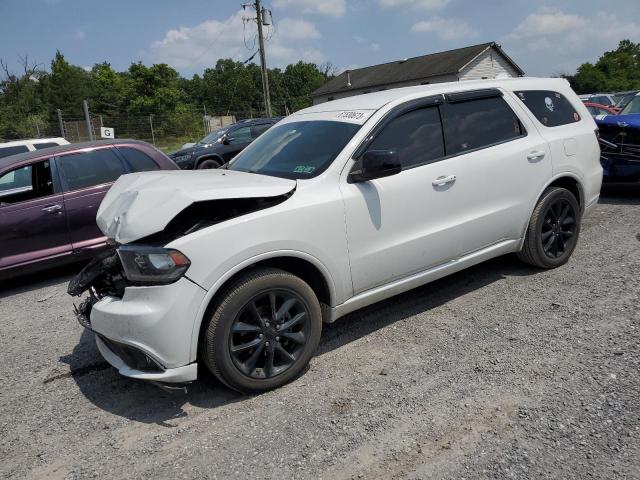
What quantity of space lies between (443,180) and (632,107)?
6989 millimetres

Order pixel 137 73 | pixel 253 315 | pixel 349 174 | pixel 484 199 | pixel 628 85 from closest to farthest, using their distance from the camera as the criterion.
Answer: pixel 253 315 → pixel 349 174 → pixel 484 199 → pixel 137 73 → pixel 628 85

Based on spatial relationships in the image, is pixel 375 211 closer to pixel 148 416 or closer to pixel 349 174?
pixel 349 174

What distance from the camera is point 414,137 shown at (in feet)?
13.0

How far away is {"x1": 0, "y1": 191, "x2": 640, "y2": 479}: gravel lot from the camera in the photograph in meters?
2.59

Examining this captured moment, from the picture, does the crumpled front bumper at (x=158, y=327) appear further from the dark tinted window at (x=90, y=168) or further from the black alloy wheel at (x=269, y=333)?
the dark tinted window at (x=90, y=168)

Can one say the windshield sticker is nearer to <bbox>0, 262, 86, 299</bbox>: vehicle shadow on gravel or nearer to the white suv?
the white suv

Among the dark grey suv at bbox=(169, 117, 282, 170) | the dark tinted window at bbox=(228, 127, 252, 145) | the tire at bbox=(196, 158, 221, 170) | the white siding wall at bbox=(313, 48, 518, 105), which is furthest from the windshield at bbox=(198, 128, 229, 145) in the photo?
the white siding wall at bbox=(313, 48, 518, 105)

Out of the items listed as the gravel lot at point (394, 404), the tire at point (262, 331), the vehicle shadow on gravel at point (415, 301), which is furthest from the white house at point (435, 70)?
the tire at point (262, 331)

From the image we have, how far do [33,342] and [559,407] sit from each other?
13.9 feet

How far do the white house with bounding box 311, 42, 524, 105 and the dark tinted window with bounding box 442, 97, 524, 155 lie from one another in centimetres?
3709

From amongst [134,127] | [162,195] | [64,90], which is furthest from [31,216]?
[64,90]

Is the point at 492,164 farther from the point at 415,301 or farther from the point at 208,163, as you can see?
the point at 208,163

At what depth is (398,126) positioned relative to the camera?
3.89m

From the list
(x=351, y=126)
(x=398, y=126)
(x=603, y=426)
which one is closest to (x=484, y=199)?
(x=398, y=126)
